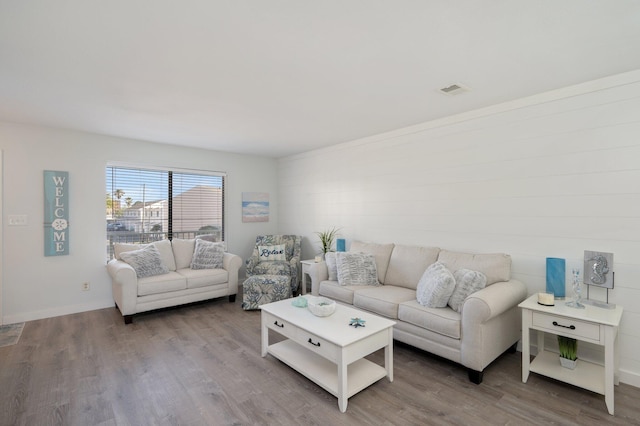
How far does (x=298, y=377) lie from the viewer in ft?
8.79

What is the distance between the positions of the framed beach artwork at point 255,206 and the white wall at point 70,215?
5.06 ft

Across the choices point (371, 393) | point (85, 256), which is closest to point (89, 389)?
point (371, 393)

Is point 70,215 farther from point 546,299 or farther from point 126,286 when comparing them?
point 546,299

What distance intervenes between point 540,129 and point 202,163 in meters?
4.80

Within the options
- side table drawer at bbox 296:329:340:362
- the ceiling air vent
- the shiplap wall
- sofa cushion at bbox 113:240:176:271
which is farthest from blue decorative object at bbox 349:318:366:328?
sofa cushion at bbox 113:240:176:271

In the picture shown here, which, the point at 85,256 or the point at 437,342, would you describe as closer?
the point at 437,342

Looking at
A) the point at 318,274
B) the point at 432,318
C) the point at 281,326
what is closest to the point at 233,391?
the point at 281,326

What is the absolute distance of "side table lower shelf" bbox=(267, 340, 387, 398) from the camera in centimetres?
237

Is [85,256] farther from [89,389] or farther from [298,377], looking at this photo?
[298,377]

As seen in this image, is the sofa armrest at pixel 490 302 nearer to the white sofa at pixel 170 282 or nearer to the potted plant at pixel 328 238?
the potted plant at pixel 328 238

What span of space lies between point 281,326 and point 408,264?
174 centimetres

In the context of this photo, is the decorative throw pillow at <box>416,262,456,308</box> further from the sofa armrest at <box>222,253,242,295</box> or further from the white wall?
the white wall

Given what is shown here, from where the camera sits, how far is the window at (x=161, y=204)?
4742mm

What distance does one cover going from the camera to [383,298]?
3318 mm
